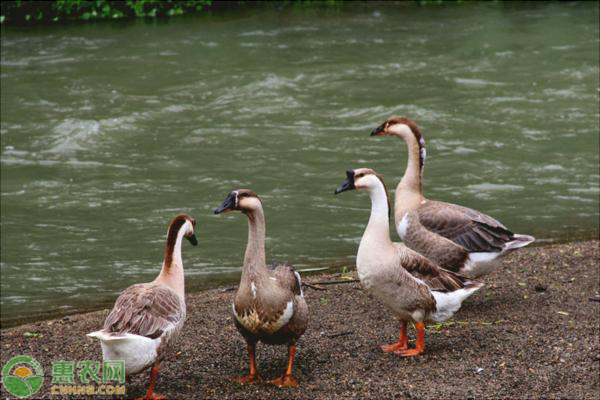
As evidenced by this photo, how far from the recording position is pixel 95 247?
1262 centimetres

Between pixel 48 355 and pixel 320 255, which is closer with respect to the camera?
pixel 48 355

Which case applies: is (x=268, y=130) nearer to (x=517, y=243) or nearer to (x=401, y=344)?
(x=517, y=243)

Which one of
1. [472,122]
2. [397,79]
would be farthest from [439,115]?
[397,79]

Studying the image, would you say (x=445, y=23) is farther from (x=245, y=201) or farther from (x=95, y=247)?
(x=245, y=201)

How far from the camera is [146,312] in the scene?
6.95m

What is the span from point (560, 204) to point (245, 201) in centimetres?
810

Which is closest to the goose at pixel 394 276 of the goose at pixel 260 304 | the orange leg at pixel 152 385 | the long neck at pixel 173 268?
the goose at pixel 260 304

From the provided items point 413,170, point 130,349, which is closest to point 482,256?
point 413,170

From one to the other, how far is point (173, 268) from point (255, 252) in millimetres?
758

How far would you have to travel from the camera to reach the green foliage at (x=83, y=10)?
29.9 m

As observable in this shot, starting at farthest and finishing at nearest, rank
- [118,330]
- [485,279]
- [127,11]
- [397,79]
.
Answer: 1. [127,11]
2. [397,79]
3. [485,279]
4. [118,330]

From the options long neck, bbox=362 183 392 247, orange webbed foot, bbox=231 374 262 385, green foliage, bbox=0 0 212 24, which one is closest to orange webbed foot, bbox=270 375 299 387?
orange webbed foot, bbox=231 374 262 385

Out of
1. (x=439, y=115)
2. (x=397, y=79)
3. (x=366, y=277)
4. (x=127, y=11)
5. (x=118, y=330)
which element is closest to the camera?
(x=118, y=330)

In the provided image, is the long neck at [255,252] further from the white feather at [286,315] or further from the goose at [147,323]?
the goose at [147,323]
